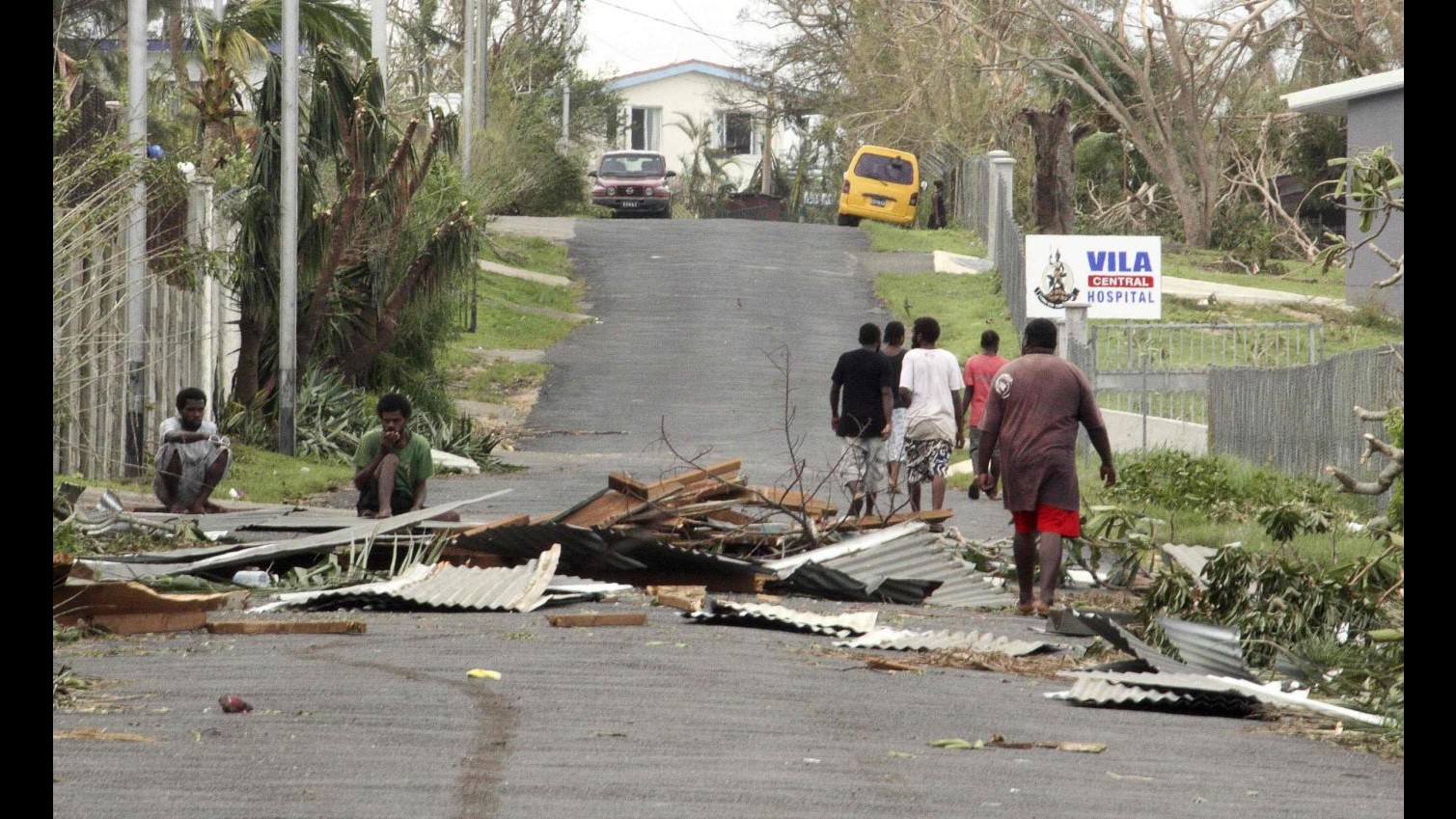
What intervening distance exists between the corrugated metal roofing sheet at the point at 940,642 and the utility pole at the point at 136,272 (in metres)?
8.16

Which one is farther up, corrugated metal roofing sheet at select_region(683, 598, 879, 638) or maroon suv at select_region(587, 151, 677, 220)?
maroon suv at select_region(587, 151, 677, 220)

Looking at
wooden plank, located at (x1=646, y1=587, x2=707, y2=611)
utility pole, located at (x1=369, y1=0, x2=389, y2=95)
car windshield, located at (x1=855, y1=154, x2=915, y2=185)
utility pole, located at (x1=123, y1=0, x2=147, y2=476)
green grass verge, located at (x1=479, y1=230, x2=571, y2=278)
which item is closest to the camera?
wooden plank, located at (x1=646, y1=587, x2=707, y2=611)

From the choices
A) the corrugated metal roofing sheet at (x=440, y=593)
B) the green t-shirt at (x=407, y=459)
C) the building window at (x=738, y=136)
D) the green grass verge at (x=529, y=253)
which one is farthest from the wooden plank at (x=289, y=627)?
the building window at (x=738, y=136)

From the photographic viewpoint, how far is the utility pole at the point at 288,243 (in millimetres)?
18672

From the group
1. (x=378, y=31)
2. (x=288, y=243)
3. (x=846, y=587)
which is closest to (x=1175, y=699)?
(x=846, y=587)

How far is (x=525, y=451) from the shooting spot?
21.6m

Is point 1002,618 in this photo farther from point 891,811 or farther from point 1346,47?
point 1346,47

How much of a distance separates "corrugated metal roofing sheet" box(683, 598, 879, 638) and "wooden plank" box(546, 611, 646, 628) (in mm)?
476

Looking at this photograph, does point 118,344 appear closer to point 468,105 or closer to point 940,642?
point 940,642

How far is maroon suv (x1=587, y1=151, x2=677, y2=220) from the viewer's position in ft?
160

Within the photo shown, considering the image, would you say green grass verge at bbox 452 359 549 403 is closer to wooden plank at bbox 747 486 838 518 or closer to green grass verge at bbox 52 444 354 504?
green grass verge at bbox 52 444 354 504

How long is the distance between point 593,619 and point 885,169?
34.5 metres

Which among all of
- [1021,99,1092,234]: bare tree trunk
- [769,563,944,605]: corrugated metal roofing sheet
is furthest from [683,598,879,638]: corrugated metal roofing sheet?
[1021,99,1092,234]: bare tree trunk

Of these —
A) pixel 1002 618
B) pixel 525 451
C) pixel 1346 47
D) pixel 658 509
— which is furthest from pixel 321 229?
pixel 1346 47
